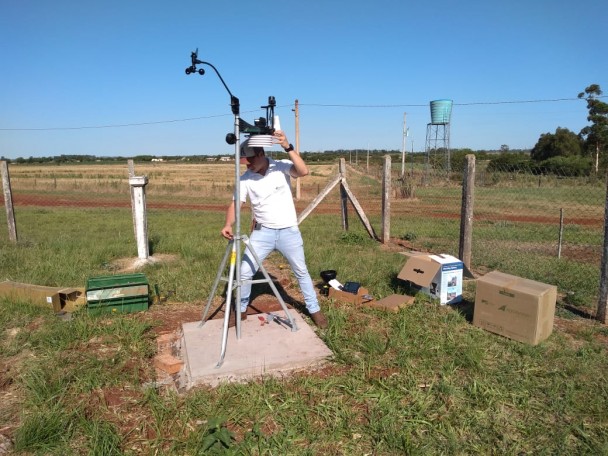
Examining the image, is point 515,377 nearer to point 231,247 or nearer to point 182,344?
point 231,247

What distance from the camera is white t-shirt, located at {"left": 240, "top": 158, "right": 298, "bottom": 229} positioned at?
4.27m

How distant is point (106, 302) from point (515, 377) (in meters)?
4.26

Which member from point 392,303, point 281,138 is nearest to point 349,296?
point 392,303

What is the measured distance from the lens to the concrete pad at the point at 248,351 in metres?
3.61

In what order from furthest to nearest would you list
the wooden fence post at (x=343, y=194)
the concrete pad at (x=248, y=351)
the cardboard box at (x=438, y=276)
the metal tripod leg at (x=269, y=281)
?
the wooden fence post at (x=343, y=194), the cardboard box at (x=438, y=276), the metal tripod leg at (x=269, y=281), the concrete pad at (x=248, y=351)

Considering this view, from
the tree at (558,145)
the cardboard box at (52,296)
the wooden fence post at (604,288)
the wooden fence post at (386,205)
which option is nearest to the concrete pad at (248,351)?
the cardboard box at (52,296)

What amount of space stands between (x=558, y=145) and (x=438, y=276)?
137ft

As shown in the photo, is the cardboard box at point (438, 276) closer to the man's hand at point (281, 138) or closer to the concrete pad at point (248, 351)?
the concrete pad at point (248, 351)

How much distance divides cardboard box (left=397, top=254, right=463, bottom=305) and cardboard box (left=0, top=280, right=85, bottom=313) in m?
3.94

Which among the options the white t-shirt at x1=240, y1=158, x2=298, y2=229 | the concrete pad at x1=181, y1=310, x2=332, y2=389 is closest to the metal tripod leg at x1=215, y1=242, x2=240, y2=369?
the concrete pad at x1=181, y1=310, x2=332, y2=389

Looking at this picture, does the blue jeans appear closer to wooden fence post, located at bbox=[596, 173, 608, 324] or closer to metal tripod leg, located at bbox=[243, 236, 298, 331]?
metal tripod leg, located at bbox=[243, 236, 298, 331]

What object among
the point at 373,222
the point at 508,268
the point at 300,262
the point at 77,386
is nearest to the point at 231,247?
the point at 300,262

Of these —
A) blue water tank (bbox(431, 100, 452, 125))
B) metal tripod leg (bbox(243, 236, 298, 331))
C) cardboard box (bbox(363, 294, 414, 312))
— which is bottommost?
cardboard box (bbox(363, 294, 414, 312))

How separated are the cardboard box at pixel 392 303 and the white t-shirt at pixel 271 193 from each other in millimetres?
1599
